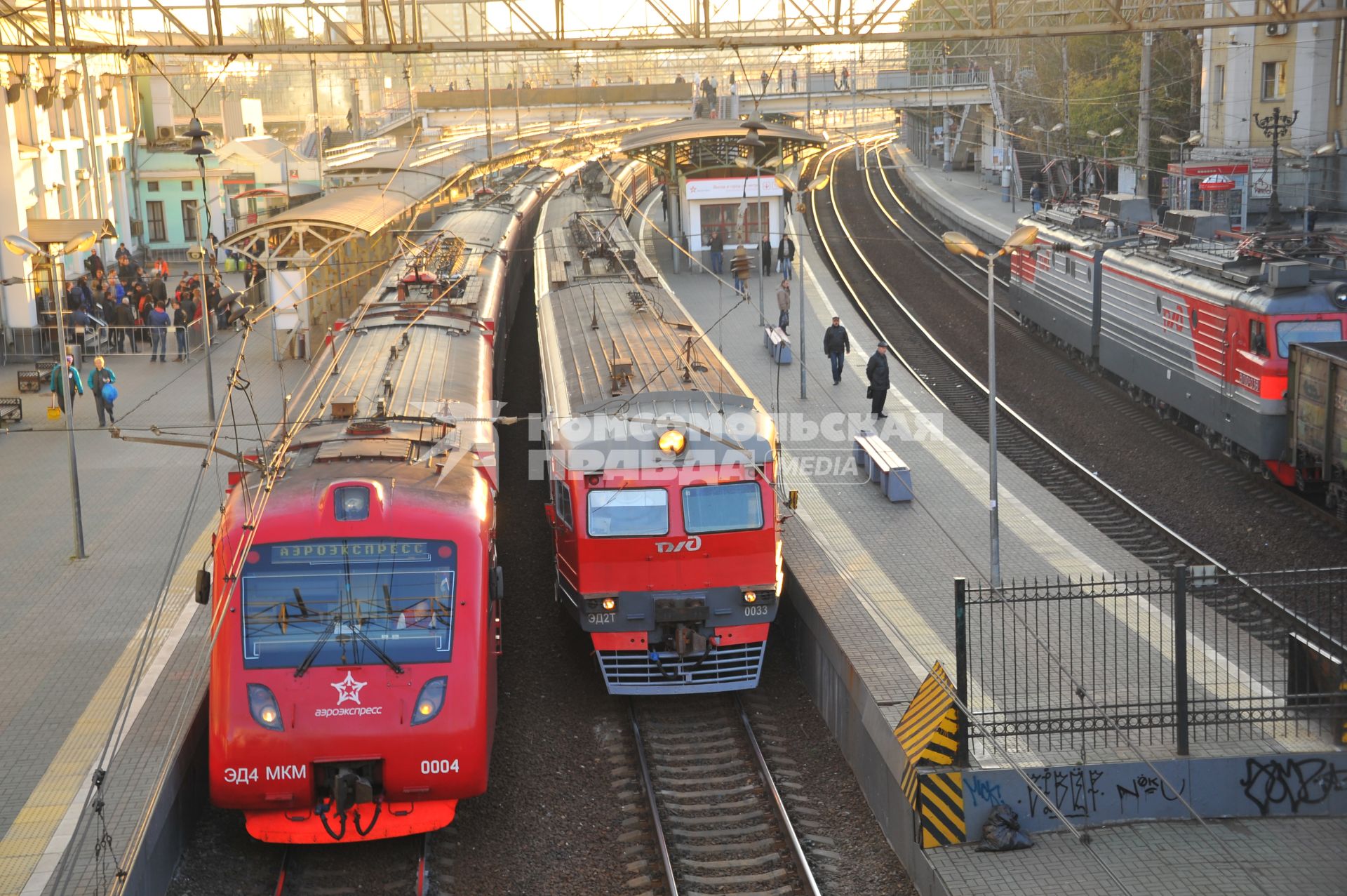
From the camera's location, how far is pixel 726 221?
4091 cm

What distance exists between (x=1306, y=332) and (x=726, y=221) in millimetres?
22937

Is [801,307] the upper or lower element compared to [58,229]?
lower

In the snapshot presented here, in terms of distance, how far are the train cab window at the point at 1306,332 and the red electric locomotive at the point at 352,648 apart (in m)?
12.6

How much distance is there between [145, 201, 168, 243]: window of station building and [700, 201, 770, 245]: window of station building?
20.7 metres

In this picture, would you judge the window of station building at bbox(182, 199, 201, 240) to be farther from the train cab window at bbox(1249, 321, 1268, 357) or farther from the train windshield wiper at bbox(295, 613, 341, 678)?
the train windshield wiper at bbox(295, 613, 341, 678)

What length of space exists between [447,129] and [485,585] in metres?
56.1

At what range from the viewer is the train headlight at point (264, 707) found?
1052 cm

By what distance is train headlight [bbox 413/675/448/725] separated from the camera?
35.1ft

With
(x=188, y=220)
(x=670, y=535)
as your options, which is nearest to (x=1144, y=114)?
(x=188, y=220)

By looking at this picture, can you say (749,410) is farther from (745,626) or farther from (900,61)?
(900,61)

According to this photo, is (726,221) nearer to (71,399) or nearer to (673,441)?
(71,399)

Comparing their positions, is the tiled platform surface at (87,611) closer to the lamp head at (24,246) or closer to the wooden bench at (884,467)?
the lamp head at (24,246)

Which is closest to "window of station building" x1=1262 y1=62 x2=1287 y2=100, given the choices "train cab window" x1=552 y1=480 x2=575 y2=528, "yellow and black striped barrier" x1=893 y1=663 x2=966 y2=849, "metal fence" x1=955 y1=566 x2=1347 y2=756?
"metal fence" x1=955 y1=566 x2=1347 y2=756

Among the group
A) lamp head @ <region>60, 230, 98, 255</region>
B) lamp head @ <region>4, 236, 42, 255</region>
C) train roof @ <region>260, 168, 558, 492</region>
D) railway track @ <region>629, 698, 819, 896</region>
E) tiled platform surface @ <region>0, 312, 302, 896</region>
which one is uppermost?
lamp head @ <region>4, 236, 42, 255</region>
